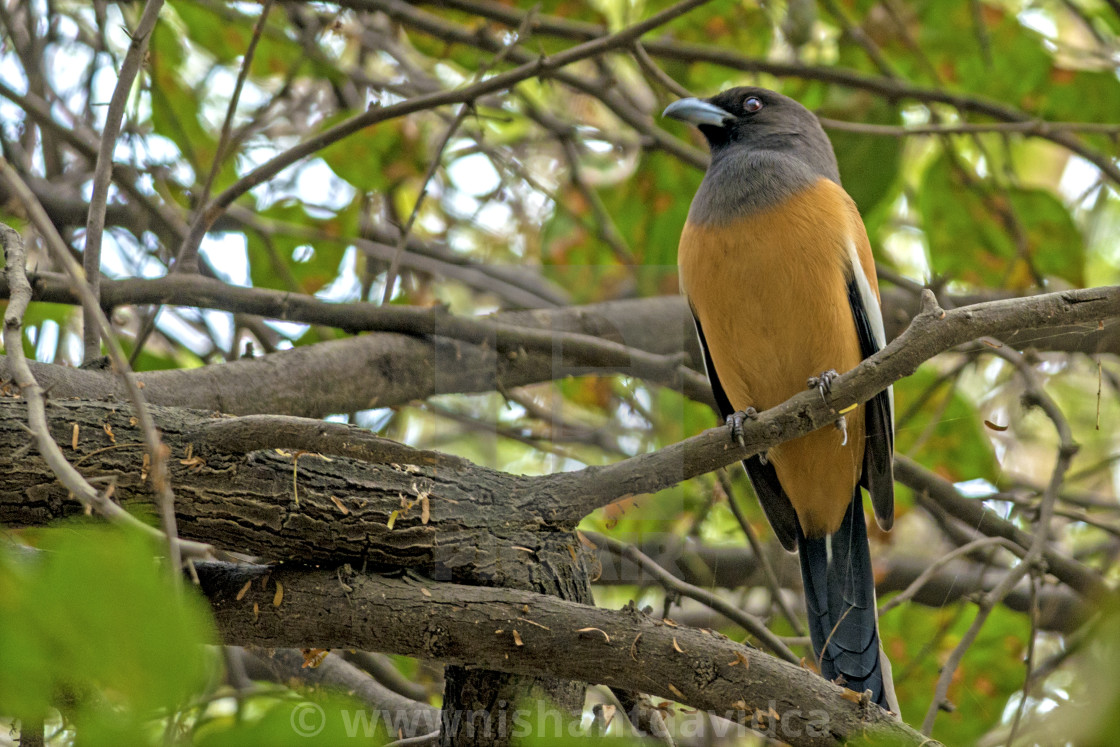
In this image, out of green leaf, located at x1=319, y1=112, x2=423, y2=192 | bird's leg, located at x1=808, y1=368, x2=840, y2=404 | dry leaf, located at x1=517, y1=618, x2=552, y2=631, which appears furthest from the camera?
green leaf, located at x1=319, y1=112, x2=423, y2=192

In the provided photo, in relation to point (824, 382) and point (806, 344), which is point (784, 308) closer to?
point (806, 344)

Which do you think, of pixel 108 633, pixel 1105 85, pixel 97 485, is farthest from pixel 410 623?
pixel 1105 85

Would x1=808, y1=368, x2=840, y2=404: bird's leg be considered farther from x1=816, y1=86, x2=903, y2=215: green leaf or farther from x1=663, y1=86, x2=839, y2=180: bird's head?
x1=816, y1=86, x2=903, y2=215: green leaf

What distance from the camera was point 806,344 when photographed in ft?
9.86

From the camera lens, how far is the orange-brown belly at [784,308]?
9.67 feet

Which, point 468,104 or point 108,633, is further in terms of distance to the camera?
point 468,104

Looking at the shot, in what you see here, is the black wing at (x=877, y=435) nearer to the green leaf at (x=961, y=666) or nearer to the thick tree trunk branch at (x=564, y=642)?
the green leaf at (x=961, y=666)

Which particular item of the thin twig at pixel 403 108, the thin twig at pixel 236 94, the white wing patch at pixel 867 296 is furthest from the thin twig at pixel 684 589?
the thin twig at pixel 236 94

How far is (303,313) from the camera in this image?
318 centimetres

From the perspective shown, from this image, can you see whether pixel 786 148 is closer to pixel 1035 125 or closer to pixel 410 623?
pixel 1035 125

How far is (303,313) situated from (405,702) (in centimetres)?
130

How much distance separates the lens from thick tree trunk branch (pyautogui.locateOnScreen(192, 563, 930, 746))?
2012 millimetres

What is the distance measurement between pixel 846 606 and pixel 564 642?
139 centimetres

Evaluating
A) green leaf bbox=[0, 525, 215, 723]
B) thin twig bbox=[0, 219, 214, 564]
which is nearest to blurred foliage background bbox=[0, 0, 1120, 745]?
thin twig bbox=[0, 219, 214, 564]
